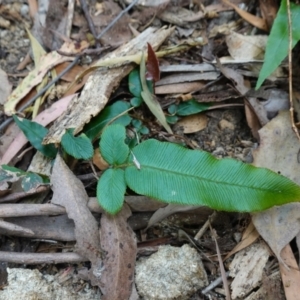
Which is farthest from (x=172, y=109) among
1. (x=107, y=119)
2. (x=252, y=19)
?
(x=252, y=19)

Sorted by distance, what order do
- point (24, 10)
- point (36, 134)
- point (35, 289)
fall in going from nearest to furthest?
point (35, 289) < point (36, 134) < point (24, 10)

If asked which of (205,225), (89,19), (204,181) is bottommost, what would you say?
(205,225)

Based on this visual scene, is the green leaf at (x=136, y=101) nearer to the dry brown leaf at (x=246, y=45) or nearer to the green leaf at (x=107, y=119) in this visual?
the green leaf at (x=107, y=119)

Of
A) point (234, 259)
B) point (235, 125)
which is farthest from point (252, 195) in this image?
point (235, 125)

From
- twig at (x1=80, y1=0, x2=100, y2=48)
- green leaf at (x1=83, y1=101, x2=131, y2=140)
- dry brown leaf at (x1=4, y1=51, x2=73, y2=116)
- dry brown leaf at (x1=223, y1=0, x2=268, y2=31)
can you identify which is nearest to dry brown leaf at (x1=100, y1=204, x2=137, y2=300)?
green leaf at (x1=83, y1=101, x2=131, y2=140)

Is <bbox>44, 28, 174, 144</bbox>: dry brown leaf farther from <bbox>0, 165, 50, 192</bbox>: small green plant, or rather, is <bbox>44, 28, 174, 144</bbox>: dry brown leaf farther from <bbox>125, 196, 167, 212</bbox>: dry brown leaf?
<bbox>125, 196, 167, 212</bbox>: dry brown leaf

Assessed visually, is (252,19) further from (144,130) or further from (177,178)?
(177,178)

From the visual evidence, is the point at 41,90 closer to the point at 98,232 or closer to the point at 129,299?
the point at 98,232
